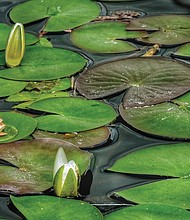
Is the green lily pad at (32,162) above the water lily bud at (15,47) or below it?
below

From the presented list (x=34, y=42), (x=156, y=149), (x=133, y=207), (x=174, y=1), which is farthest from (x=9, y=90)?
(x=174, y=1)

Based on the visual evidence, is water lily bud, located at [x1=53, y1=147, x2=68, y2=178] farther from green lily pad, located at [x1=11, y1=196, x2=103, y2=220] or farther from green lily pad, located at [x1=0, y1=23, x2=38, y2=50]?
green lily pad, located at [x1=0, y1=23, x2=38, y2=50]

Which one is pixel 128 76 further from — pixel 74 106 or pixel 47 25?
pixel 47 25

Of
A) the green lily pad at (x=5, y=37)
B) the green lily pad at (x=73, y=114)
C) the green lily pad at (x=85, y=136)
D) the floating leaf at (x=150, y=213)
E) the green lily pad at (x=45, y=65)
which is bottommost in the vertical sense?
the floating leaf at (x=150, y=213)

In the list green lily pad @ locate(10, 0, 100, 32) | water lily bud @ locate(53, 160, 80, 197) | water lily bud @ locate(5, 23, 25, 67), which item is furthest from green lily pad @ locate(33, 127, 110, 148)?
green lily pad @ locate(10, 0, 100, 32)

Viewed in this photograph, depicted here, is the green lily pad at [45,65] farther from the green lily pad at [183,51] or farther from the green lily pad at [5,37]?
the green lily pad at [183,51]

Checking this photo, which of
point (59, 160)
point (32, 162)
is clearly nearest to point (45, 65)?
point (32, 162)

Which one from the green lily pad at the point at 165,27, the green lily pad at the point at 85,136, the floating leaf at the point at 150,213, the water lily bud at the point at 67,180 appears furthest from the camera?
the green lily pad at the point at 165,27

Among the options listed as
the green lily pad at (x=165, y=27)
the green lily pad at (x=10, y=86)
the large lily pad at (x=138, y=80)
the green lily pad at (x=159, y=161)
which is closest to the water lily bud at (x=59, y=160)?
the green lily pad at (x=159, y=161)
